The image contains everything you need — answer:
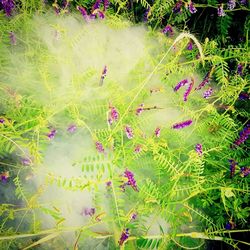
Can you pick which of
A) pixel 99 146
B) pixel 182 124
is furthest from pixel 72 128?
pixel 182 124

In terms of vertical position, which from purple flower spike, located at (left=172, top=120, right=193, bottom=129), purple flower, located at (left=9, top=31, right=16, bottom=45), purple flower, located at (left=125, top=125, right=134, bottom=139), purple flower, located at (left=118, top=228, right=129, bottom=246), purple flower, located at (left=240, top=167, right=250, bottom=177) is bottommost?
purple flower, located at (left=118, top=228, right=129, bottom=246)

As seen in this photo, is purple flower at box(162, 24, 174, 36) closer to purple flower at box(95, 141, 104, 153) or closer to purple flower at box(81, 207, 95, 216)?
purple flower at box(95, 141, 104, 153)

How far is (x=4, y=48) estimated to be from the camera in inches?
62.6

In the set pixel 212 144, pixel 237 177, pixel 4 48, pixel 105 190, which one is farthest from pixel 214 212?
pixel 4 48

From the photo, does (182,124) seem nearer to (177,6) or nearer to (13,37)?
(177,6)

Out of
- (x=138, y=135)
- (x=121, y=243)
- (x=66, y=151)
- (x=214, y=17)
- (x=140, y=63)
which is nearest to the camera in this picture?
(x=121, y=243)

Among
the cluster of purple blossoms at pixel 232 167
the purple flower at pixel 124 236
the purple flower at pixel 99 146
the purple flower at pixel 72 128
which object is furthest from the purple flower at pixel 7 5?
the cluster of purple blossoms at pixel 232 167

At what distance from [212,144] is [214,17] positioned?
41.3 inches

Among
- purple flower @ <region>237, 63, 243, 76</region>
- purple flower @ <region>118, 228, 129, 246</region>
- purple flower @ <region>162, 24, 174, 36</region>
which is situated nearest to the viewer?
purple flower @ <region>118, 228, 129, 246</region>

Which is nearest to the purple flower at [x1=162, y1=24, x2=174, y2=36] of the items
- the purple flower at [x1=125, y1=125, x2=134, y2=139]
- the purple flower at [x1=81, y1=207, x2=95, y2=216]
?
the purple flower at [x1=125, y1=125, x2=134, y2=139]

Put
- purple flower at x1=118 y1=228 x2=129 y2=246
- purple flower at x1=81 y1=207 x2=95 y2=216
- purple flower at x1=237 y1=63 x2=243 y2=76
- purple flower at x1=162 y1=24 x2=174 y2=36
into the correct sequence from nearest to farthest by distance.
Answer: purple flower at x1=118 y1=228 x2=129 y2=246 → purple flower at x1=81 y1=207 x2=95 y2=216 → purple flower at x1=237 y1=63 x2=243 y2=76 → purple flower at x1=162 y1=24 x2=174 y2=36

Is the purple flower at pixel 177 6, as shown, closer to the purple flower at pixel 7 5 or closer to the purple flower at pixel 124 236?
the purple flower at pixel 7 5

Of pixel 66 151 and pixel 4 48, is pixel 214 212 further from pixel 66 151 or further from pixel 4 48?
pixel 4 48

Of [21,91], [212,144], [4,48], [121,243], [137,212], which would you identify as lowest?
[121,243]
